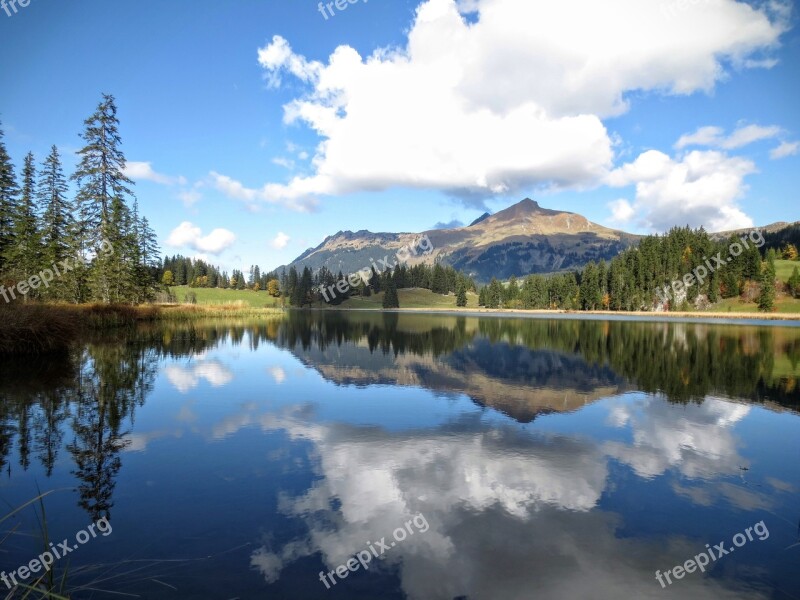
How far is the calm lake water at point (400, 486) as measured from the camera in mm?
7086

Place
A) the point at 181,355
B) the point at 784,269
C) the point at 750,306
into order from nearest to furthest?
the point at 181,355
the point at 750,306
the point at 784,269

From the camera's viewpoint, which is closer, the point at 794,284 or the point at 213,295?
the point at 794,284

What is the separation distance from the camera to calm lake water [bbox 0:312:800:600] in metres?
7.09

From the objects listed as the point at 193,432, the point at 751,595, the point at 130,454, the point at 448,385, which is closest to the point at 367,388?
the point at 448,385

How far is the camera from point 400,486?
10.6 meters

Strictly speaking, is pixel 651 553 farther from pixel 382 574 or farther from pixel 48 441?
pixel 48 441

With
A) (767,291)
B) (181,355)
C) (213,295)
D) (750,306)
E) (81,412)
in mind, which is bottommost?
(750,306)

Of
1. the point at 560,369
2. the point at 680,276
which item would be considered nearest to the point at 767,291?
the point at 680,276

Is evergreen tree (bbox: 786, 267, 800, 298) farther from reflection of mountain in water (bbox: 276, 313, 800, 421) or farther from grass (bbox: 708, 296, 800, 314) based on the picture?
reflection of mountain in water (bbox: 276, 313, 800, 421)

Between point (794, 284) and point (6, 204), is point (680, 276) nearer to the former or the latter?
point (794, 284)

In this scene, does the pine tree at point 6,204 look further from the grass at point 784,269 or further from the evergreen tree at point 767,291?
the grass at point 784,269

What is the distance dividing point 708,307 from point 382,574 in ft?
635

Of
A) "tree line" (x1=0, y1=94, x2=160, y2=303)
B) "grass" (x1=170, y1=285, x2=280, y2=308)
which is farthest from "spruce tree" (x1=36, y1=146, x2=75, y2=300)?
"grass" (x1=170, y1=285, x2=280, y2=308)

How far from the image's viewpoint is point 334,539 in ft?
26.5
